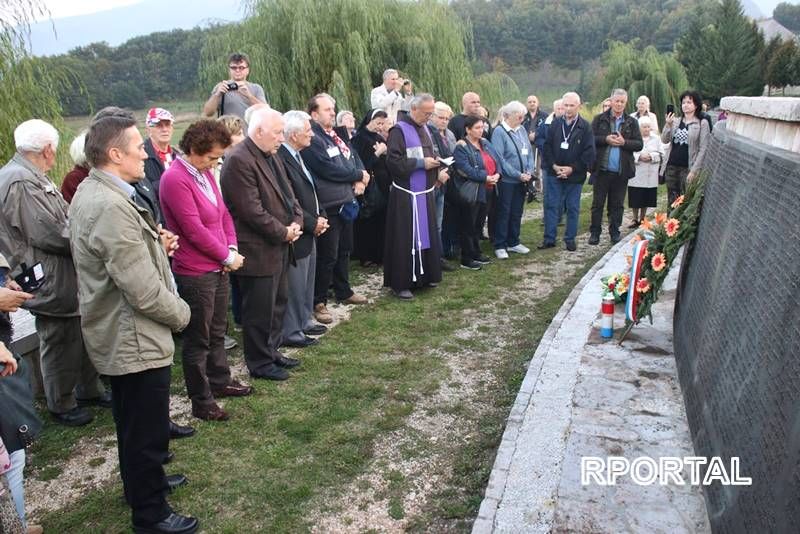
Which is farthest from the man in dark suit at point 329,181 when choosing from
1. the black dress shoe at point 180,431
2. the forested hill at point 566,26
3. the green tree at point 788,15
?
the green tree at point 788,15

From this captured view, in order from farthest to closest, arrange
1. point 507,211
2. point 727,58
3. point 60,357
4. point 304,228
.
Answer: point 727,58
point 507,211
point 304,228
point 60,357

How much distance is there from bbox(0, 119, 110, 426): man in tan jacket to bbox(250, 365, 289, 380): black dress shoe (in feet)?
3.96

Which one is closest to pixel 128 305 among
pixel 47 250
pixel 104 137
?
pixel 104 137

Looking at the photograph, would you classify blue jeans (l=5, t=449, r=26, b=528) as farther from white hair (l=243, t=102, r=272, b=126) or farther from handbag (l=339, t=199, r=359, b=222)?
handbag (l=339, t=199, r=359, b=222)

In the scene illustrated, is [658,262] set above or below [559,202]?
above

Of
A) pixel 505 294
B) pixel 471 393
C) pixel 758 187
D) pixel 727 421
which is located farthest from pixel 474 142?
pixel 727 421

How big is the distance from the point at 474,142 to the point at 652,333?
365 centimetres

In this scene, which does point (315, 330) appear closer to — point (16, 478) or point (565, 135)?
point (16, 478)

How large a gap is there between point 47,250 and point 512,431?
325 centimetres

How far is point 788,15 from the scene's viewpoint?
6619cm

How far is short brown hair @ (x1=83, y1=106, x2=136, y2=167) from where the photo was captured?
9.49 ft

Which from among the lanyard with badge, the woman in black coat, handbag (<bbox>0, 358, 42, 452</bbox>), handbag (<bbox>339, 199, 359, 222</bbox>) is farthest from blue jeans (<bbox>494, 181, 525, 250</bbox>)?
handbag (<bbox>0, 358, 42, 452</bbox>)

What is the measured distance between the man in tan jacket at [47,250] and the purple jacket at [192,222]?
2.45 ft

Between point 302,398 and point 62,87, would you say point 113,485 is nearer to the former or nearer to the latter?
point 302,398
